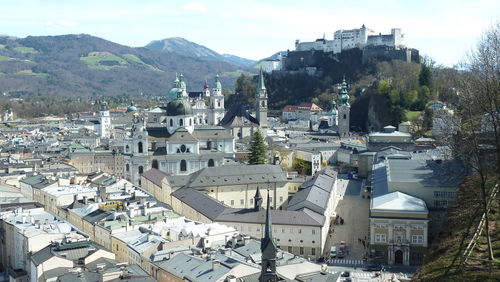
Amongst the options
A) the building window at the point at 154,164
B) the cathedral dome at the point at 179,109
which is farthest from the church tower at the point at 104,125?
the building window at the point at 154,164

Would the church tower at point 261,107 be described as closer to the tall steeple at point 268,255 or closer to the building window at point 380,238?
the building window at point 380,238

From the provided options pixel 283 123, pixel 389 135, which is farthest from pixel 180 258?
pixel 283 123

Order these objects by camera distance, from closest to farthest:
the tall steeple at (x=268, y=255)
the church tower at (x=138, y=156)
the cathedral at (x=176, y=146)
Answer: the tall steeple at (x=268, y=255)
the church tower at (x=138, y=156)
the cathedral at (x=176, y=146)

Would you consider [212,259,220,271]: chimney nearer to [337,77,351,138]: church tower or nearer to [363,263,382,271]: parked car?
[363,263,382,271]: parked car

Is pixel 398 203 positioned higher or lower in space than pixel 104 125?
lower

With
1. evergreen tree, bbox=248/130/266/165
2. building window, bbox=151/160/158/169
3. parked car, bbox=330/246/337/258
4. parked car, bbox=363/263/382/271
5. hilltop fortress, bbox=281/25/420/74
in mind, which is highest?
hilltop fortress, bbox=281/25/420/74

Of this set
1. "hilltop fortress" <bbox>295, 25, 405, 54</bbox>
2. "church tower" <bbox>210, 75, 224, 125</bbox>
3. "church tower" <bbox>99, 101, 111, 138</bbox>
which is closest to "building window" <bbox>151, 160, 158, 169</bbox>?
"church tower" <bbox>210, 75, 224, 125</bbox>

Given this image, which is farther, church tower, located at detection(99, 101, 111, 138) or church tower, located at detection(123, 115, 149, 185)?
church tower, located at detection(99, 101, 111, 138)

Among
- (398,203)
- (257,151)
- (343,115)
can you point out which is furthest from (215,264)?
(343,115)

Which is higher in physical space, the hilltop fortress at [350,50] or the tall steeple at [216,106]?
the hilltop fortress at [350,50]

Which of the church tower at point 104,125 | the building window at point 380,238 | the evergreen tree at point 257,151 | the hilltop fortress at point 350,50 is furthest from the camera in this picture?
the church tower at point 104,125

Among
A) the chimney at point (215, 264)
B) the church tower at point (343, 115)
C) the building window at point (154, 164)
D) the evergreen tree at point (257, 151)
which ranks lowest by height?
the chimney at point (215, 264)

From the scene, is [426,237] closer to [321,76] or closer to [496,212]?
[496,212]

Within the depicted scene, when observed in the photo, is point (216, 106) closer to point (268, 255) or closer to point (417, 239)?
point (417, 239)
